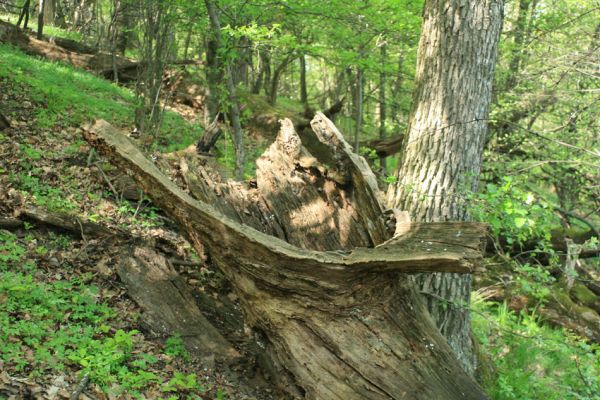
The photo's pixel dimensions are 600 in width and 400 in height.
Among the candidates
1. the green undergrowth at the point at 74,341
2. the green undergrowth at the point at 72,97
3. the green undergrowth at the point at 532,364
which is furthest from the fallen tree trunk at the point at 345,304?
the green undergrowth at the point at 72,97

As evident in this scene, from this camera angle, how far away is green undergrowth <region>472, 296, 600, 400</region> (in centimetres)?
478

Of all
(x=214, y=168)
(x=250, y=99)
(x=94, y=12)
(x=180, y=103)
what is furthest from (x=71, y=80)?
(x=214, y=168)

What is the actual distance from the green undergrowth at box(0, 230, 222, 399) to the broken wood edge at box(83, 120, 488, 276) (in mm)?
1111

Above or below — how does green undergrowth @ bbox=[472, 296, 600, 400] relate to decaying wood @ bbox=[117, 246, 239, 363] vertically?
below

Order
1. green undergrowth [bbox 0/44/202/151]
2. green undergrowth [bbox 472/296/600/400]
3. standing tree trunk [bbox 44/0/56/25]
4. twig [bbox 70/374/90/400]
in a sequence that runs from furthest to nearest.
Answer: standing tree trunk [bbox 44/0/56/25]
green undergrowth [bbox 0/44/202/151]
green undergrowth [bbox 472/296/600/400]
twig [bbox 70/374/90/400]

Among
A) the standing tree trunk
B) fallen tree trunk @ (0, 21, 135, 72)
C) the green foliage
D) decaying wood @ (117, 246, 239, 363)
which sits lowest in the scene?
decaying wood @ (117, 246, 239, 363)

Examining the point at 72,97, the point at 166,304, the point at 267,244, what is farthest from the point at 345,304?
the point at 72,97

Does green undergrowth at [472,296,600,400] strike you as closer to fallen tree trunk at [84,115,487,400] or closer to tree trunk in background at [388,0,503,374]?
tree trunk in background at [388,0,503,374]

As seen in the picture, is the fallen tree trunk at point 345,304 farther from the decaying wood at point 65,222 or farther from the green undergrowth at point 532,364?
the decaying wood at point 65,222

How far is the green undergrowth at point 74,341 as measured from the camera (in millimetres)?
3629

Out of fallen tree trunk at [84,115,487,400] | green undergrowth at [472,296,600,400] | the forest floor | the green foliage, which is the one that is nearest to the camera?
fallen tree trunk at [84,115,487,400]

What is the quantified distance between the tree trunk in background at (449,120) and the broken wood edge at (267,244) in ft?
4.06

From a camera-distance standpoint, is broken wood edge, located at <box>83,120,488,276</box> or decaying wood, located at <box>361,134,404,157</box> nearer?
broken wood edge, located at <box>83,120,488,276</box>

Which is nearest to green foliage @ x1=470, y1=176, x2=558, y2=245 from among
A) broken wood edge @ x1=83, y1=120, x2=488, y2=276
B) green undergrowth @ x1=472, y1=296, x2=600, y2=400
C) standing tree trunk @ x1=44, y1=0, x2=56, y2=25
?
broken wood edge @ x1=83, y1=120, x2=488, y2=276
